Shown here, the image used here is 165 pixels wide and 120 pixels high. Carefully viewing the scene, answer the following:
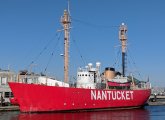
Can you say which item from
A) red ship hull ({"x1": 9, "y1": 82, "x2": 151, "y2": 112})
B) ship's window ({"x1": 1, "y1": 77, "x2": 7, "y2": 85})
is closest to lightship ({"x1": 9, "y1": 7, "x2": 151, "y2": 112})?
red ship hull ({"x1": 9, "y1": 82, "x2": 151, "y2": 112})

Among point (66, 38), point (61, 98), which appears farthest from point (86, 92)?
point (66, 38)

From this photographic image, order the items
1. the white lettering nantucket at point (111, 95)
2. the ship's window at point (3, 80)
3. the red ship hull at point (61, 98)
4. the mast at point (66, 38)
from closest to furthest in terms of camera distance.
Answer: the red ship hull at point (61, 98) → the mast at point (66, 38) → the white lettering nantucket at point (111, 95) → the ship's window at point (3, 80)

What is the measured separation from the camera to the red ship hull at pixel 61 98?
46.3 metres

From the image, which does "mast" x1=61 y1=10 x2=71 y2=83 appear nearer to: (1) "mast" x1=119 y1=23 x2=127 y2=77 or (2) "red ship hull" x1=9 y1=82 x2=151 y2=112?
(2) "red ship hull" x1=9 y1=82 x2=151 y2=112

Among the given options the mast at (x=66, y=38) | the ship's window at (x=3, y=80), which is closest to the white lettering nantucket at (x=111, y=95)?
the mast at (x=66, y=38)

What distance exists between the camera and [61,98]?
157ft

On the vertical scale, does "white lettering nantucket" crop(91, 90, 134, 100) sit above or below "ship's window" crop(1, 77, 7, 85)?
below

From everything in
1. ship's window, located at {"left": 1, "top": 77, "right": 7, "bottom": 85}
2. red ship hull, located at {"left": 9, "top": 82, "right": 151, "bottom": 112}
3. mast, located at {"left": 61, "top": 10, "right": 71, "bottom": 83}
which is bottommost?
red ship hull, located at {"left": 9, "top": 82, "right": 151, "bottom": 112}

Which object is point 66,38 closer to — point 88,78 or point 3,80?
point 88,78

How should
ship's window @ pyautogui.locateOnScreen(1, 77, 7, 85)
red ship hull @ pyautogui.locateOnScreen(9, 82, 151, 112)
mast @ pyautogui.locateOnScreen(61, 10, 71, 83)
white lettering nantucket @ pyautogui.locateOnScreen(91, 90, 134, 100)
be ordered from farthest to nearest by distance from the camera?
1. ship's window @ pyautogui.locateOnScreen(1, 77, 7, 85)
2. white lettering nantucket @ pyautogui.locateOnScreen(91, 90, 134, 100)
3. mast @ pyautogui.locateOnScreen(61, 10, 71, 83)
4. red ship hull @ pyautogui.locateOnScreen(9, 82, 151, 112)

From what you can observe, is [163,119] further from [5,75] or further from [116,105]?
[5,75]

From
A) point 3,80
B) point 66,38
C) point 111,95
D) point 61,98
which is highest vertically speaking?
point 66,38

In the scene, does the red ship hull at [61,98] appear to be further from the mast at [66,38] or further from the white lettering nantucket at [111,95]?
the mast at [66,38]

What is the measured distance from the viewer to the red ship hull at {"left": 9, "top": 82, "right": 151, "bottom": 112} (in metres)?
46.3
